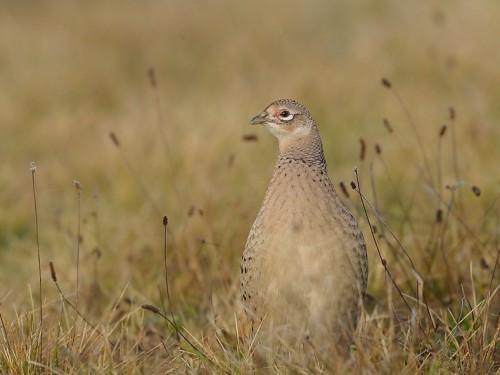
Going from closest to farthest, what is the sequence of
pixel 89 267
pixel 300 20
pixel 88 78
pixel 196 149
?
pixel 89 267 < pixel 196 149 < pixel 88 78 < pixel 300 20

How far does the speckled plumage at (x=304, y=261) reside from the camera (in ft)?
10.7

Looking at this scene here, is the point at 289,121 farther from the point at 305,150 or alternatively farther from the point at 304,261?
the point at 304,261

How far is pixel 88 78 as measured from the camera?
10156mm

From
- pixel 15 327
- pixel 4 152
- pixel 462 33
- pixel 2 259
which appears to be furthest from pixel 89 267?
pixel 462 33

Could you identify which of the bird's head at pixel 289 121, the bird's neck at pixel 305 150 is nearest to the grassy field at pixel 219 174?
the bird's neck at pixel 305 150

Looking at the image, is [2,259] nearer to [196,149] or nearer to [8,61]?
[196,149]

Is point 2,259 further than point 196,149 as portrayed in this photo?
No

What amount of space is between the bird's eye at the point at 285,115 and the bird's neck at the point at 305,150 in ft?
0.28

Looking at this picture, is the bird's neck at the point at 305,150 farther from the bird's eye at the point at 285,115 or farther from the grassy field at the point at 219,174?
the grassy field at the point at 219,174

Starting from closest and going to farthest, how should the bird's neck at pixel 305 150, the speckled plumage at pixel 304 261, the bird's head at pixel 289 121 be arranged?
the speckled plumage at pixel 304 261 < the bird's neck at pixel 305 150 < the bird's head at pixel 289 121

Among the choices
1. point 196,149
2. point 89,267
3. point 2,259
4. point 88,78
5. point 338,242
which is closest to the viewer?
point 338,242

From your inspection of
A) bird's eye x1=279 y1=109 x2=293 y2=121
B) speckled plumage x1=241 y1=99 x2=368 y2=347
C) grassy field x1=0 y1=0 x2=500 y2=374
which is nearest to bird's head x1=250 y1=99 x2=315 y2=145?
bird's eye x1=279 y1=109 x2=293 y2=121

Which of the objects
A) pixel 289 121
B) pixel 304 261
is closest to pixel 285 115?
pixel 289 121

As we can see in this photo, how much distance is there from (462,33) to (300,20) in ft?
14.3
